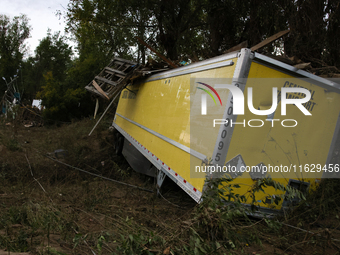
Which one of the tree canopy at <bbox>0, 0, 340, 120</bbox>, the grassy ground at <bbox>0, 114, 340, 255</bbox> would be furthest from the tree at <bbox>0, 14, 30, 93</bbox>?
the grassy ground at <bbox>0, 114, 340, 255</bbox>

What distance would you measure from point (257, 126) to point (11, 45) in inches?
2006

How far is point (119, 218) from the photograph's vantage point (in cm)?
520

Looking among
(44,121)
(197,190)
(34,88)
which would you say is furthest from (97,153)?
(34,88)

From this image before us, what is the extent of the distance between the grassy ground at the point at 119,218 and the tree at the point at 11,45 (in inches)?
1372

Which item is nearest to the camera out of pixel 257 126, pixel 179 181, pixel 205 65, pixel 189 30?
pixel 257 126

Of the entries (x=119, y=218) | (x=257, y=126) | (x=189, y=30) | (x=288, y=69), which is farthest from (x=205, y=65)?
(x=189, y=30)

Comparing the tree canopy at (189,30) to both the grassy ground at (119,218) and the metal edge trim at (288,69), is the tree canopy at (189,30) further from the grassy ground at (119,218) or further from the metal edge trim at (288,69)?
the grassy ground at (119,218)

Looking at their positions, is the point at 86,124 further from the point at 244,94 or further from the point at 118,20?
the point at 244,94

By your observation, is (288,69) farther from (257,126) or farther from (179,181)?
(179,181)

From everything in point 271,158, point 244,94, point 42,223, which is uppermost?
point 244,94

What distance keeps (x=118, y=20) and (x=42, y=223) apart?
1508 centimetres

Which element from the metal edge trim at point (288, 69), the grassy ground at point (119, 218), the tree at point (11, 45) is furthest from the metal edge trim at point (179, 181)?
the tree at point (11, 45)

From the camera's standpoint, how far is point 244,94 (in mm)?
4242

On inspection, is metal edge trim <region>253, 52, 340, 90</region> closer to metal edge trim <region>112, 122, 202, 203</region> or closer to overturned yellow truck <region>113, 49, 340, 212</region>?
overturned yellow truck <region>113, 49, 340, 212</region>
